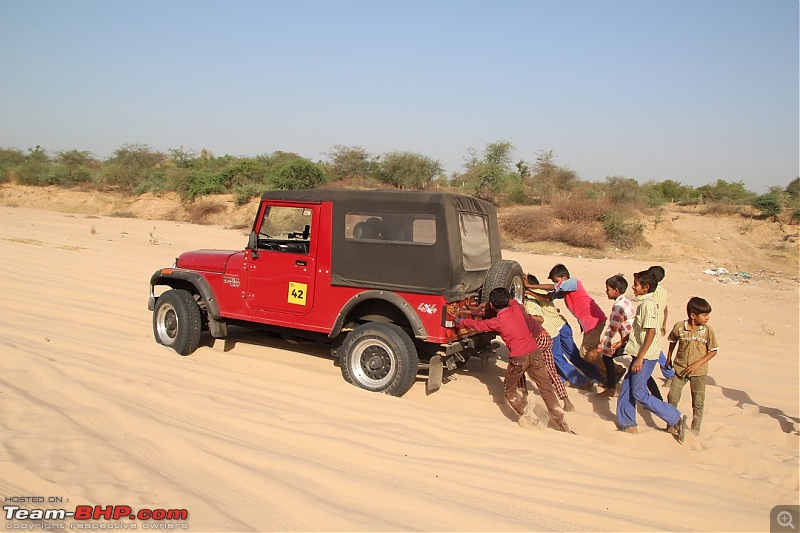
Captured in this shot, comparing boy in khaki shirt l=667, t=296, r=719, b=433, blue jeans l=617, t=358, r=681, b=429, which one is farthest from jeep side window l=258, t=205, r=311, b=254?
boy in khaki shirt l=667, t=296, r=719, b=433

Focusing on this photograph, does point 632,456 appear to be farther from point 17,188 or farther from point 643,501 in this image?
point 17,188

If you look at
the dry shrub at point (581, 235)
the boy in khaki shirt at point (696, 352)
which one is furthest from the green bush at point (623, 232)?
the boy in khaki shirt at point (696, 352)

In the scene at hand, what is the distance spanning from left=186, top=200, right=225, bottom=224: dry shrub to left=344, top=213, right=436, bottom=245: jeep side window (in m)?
25.1

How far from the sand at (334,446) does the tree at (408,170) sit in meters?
27.4

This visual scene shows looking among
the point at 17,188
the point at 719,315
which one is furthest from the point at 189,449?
the point at 17,188

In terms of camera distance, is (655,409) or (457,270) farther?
(457,270)

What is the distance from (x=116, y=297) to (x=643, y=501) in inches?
371

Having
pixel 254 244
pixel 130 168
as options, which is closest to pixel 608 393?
pixel 254 244

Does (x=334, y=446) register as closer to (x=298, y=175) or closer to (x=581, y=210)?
(x=581, y=210)

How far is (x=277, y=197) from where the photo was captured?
6820mm

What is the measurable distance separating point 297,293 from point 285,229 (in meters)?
0.93

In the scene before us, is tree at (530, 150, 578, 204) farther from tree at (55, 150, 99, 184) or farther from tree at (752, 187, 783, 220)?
tree at (55, 150, 99, 184)

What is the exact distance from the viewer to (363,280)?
6.21 meters

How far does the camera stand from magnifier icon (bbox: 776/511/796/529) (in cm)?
395
